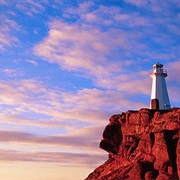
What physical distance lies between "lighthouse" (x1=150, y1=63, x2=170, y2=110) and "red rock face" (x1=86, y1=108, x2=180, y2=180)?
1171 centimetres

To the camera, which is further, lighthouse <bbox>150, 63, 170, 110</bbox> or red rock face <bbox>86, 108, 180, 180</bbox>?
lighthouse <bbox>150, 63, 170, 110</bbox>

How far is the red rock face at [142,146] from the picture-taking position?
6488 cm

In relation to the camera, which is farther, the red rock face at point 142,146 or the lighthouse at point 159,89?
the lighthouse at point 159,89

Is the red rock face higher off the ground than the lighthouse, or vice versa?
the lighthouse

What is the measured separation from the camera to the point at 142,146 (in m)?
71.3

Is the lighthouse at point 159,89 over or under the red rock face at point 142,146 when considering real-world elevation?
over

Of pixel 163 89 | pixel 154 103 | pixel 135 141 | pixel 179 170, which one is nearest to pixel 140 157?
pixel 135 141

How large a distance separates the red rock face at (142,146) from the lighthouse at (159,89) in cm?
1171

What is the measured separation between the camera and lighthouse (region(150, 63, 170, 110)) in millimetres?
90244

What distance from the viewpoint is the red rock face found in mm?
64875

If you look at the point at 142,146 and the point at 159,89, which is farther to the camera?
the point at 159,89

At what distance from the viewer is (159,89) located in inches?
3649

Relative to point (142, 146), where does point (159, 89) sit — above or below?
above

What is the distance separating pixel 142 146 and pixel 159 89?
969 inches
